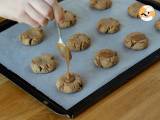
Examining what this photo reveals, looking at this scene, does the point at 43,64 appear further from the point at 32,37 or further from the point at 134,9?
the point at 134,9

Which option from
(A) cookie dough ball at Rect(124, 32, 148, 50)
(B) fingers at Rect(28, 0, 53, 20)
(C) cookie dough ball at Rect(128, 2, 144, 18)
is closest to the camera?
(B) fingers at Rect(28, 0, 53, 20)

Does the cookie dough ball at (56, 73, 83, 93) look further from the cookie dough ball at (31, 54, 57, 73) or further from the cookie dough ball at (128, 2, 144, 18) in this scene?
the cookie dough ball at (128, 2, 144, 18)

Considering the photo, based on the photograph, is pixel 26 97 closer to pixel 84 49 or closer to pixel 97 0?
pixel 84 49

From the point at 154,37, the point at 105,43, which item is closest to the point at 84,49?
the point at 105,43

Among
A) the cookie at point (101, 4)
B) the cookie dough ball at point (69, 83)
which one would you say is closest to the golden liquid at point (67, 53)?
the cookie dough ball at point (69, 83)

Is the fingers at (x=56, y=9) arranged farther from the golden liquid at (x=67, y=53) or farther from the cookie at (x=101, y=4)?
the cookie at (x=101, y=4)

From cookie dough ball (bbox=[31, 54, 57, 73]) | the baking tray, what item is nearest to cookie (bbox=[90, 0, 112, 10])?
the baking tray

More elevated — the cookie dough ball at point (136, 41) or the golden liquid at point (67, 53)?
the golden liquid at point (67, 53)
